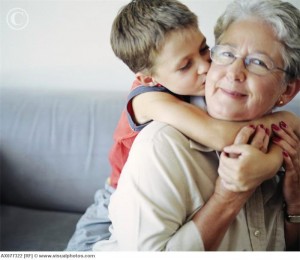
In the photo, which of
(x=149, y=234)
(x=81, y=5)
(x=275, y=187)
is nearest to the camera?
(x=149, y=234)

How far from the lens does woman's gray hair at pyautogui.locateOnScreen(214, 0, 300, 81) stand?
74 cm

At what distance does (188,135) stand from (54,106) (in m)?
0.56

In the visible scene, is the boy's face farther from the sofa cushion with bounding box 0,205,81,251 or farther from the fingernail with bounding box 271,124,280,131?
the sofa cushion with bounding box 0,205,81,251

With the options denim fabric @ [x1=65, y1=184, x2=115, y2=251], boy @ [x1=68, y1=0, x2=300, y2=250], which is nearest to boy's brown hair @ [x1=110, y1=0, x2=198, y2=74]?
boy @ [x1=68, y1=0, x2=300, y2=250]

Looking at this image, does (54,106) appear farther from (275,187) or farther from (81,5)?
(275,187)

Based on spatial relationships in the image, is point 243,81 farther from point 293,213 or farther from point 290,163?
point 293,213

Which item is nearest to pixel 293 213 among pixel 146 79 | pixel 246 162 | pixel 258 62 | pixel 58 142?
pixel 246 162

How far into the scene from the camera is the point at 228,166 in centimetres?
70

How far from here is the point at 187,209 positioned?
0.73m

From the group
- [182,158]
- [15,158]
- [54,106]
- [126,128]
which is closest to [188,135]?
[182,158]

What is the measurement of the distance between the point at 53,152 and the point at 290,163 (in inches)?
27.9

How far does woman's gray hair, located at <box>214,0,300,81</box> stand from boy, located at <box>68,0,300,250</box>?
0.08 meters

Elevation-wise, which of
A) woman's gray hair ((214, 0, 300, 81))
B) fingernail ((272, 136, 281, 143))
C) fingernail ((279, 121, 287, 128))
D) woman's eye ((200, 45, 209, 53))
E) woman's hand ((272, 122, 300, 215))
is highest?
woman's gray hair ((214, 0, 300, 81))

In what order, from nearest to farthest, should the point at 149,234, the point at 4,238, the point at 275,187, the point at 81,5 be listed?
the point at 149,234 → the point at 275,187 → the point at 81,5 → the point at 4,238
